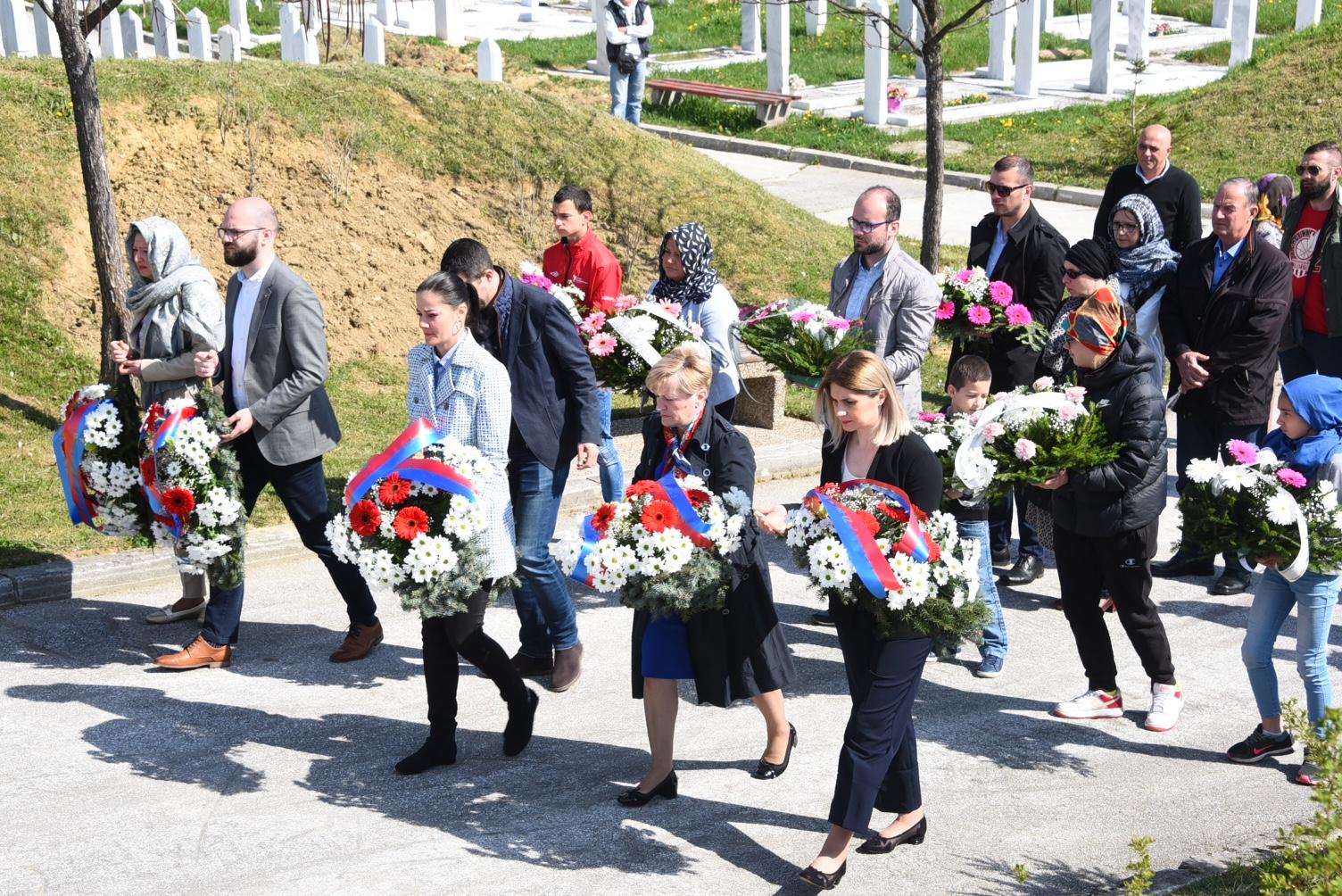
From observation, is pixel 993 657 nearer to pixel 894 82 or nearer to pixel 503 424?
pixel 503 424

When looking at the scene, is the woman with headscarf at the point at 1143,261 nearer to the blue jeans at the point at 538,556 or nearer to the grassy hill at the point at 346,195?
the blue jeans at the point at 538,556

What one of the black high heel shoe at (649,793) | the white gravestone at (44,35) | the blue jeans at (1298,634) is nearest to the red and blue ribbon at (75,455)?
the black high heel shoe at (649,793)

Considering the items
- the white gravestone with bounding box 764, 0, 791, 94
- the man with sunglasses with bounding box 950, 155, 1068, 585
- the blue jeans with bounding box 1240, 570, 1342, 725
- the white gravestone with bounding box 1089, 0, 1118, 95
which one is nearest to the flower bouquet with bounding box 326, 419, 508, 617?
the blue jeans with bounding box 1240, 570, 1342, 725

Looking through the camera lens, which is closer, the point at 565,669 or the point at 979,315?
the point at 565,669

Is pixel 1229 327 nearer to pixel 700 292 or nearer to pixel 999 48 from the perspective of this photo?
pixel 700 292

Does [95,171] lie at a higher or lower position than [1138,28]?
lower

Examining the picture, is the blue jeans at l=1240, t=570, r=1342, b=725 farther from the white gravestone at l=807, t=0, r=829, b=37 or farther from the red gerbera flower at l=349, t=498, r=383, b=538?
the white gravestone at l=807, t=0, r=829, b=37

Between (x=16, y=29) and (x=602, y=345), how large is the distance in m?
14.7

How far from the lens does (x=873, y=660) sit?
208 inches

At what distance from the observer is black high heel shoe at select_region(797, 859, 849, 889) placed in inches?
204

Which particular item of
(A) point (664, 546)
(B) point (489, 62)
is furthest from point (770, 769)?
(B) point (489, 62)

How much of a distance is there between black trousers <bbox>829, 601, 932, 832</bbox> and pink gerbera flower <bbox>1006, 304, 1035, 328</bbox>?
311 centimetres

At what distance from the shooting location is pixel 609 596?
26.9 ft

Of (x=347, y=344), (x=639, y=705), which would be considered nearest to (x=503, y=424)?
(x=639, y=705)
